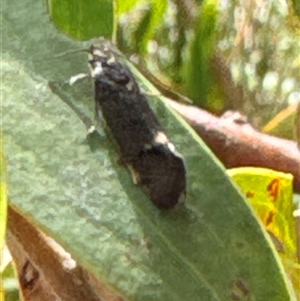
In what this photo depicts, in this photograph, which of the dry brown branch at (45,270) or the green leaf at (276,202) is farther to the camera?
the green leaf at (276,202)

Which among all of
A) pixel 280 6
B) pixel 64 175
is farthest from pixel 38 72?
pixel 280 6

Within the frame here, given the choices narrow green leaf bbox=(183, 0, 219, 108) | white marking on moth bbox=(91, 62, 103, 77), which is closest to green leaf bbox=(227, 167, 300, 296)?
white marking on moth bbox=(91, 62, 103, 77)

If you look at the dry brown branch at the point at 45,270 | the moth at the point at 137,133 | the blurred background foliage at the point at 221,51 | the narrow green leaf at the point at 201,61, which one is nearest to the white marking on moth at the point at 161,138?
the moth at the point at 137,133

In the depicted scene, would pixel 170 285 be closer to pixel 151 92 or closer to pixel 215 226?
pixel 215 226

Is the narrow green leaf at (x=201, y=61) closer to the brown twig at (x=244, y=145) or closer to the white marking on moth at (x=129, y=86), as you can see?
the brown twig at (x=244, y=145)

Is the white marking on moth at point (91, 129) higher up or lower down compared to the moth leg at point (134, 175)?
higher up

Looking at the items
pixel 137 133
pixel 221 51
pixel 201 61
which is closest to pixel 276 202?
pixel 137 133

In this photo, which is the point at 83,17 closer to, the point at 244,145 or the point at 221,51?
the point at 244,145
